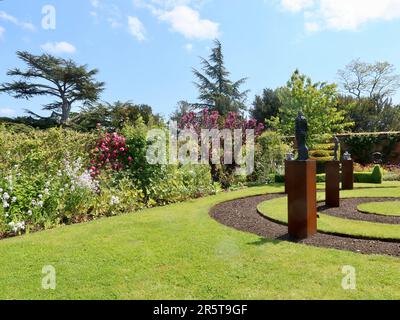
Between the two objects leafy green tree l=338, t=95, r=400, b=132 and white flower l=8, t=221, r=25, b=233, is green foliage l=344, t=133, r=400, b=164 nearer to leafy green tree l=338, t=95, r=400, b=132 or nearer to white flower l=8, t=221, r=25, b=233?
leafy green tree l=338, t=95, r=400, b=132

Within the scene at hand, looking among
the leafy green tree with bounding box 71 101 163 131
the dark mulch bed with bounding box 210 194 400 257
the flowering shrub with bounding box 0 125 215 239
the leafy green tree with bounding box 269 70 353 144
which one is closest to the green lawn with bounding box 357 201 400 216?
the dark mulch bed with bounding box 210 194 400 257

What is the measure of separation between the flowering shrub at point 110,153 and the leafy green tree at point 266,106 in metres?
26.5

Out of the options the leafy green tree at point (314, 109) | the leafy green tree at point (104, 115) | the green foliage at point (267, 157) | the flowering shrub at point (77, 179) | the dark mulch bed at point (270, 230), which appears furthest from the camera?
the leafy green tree at point (104, 115)

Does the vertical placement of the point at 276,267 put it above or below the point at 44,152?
below

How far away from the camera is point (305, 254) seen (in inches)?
184

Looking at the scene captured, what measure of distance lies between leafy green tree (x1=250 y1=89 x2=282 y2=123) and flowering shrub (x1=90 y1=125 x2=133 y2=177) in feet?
87.0

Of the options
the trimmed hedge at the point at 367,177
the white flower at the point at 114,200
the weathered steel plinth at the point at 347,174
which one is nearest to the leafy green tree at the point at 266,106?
the trimmed hedge at the point at 367,177

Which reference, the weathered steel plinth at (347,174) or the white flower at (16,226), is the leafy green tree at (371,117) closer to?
the weathered steel plinth at (347,174)

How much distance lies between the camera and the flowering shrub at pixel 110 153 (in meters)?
9.00

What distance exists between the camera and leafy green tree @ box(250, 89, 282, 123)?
3466cm

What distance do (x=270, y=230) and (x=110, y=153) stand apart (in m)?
4.90

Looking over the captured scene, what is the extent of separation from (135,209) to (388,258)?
5547 mm
